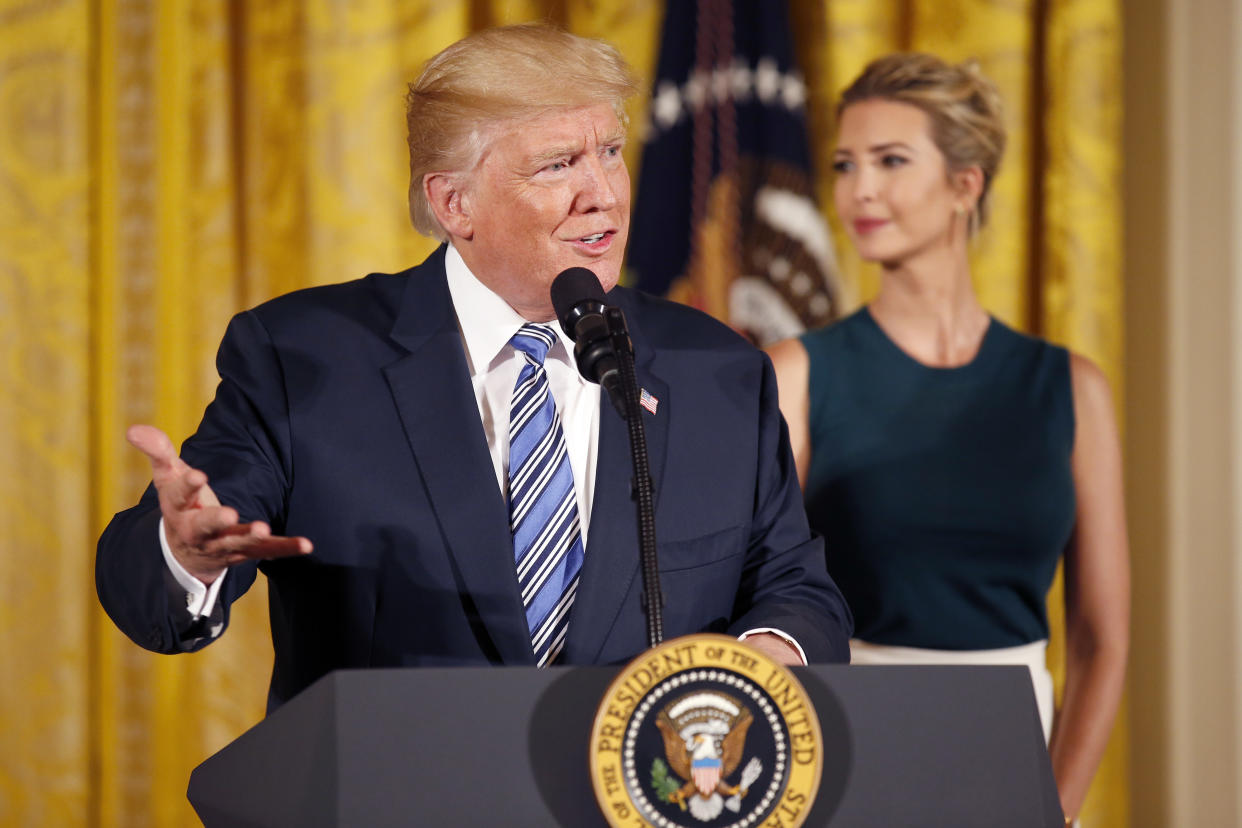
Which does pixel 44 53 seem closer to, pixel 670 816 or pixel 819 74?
pixel 819 74

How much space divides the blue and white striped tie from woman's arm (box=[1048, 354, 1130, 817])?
1.25 meters

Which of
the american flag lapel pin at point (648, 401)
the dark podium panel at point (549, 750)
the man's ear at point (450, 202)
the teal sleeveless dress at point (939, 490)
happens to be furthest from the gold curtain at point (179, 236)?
the dark podium panel at point (549, 750)

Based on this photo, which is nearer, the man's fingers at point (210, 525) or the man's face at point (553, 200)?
the man's fingers at point (210, 525)

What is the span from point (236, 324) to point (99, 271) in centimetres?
116

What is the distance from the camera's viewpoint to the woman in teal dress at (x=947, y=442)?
2.13m

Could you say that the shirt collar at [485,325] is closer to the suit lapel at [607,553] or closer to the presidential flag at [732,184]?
the suit lapel at [607,553]

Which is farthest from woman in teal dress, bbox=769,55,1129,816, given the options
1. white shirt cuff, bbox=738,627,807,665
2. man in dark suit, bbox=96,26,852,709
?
white shirt cuff, bbox=738,627,807,665

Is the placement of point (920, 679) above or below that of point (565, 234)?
below

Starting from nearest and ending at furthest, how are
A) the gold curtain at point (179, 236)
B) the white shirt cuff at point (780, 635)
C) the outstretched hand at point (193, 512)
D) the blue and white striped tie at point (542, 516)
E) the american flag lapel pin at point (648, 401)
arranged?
the outstretched hand at point (193, 512) → the white shirt cuff at point (780, 635) → the blue and white striped tie at point (542, 516) → the american flag lapel pin at point (648, 401) → the gold curtain at point (179, 236)

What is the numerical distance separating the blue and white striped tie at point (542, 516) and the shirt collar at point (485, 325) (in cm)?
5

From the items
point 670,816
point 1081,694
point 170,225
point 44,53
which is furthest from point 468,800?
point 44,53

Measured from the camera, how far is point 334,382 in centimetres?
135

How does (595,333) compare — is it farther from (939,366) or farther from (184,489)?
(939,366)

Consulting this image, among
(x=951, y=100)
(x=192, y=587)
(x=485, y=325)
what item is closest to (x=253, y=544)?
(x=192, y=587)
